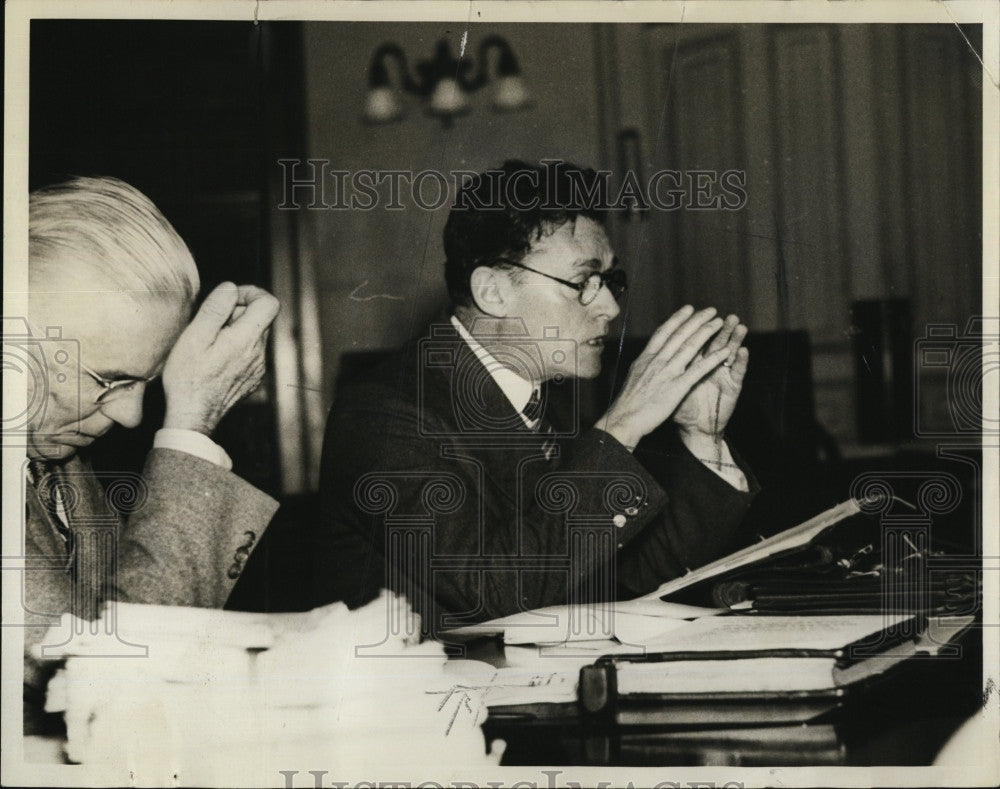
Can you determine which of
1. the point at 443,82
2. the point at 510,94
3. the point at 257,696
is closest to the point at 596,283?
the point at 510,94

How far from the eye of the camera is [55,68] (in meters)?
2.53

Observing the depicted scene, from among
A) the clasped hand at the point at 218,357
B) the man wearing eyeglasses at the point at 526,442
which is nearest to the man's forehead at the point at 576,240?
the man wearing eyeglasses at the point at 526,442

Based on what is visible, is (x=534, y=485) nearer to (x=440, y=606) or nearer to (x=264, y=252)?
(x=440, y=606)

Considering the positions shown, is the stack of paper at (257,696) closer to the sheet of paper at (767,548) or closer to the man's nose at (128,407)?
the man's nose at (128,407)

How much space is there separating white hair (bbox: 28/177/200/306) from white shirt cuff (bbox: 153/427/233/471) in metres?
0.30

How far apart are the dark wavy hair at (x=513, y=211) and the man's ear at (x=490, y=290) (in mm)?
14

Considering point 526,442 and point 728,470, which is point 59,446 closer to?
point 526,442

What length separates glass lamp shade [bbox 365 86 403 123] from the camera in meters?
2.49

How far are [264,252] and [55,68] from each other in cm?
67

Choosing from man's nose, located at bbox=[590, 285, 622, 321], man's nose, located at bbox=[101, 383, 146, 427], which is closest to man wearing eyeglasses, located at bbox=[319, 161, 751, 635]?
man's nose, located at bbox=[590, 285, 622, 321]

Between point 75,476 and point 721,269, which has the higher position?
point 721,269

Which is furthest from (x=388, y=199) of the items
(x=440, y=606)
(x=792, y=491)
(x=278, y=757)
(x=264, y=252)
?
(x=278, y=757)

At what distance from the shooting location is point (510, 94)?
8.14ft

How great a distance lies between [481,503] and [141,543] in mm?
778
